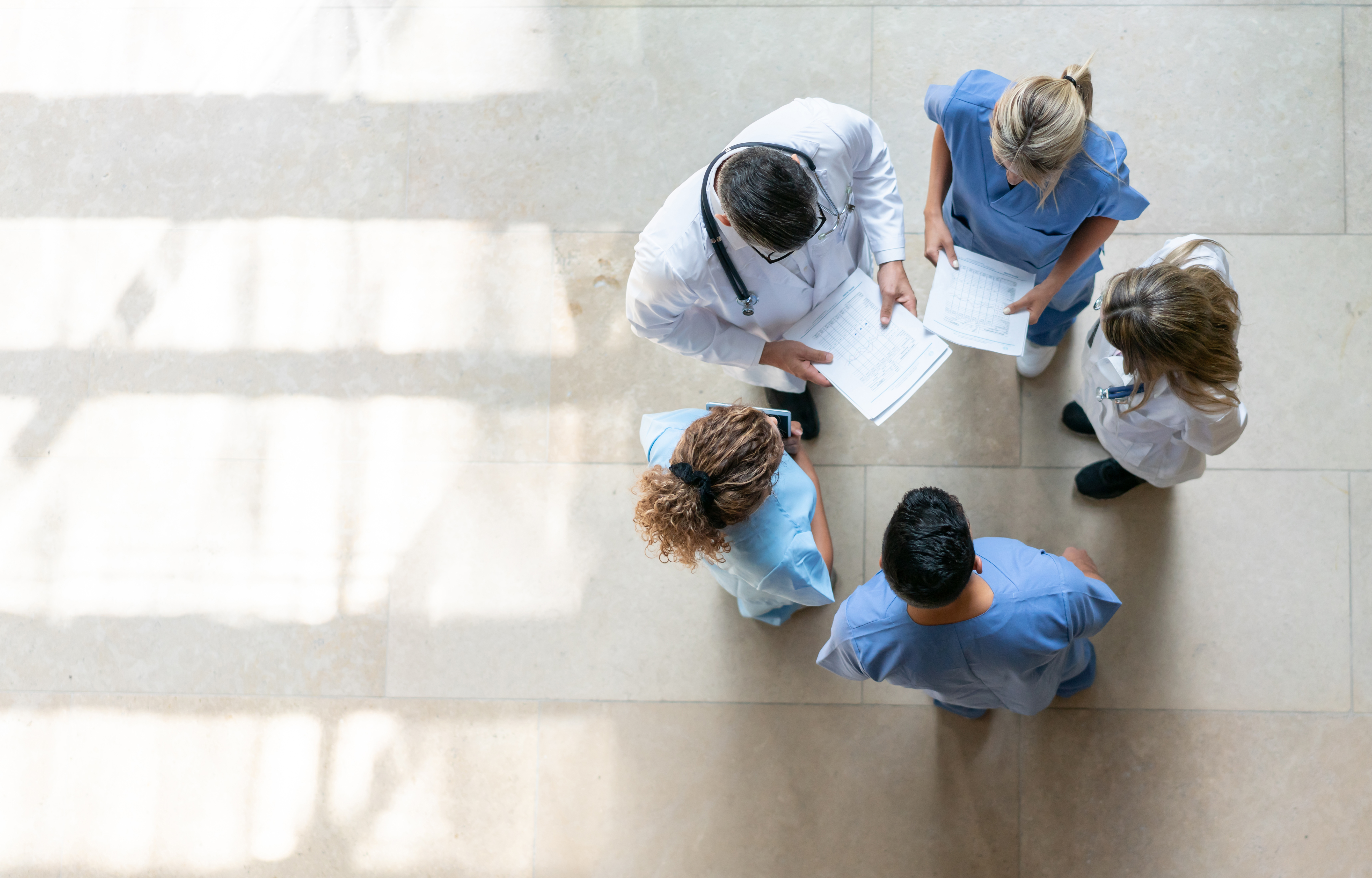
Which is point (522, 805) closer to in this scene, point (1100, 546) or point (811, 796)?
point (811, 796)

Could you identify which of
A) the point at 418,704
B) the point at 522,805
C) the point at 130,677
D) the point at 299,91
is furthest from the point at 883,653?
the point at 299,91

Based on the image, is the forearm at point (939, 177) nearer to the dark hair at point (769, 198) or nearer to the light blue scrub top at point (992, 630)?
the dark hair at point (769, 198)

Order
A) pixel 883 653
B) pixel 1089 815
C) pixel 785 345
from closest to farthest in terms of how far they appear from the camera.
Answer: pixel 883 653, pixel 785 345, pixel 1089 815

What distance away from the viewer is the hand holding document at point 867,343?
2326 mm

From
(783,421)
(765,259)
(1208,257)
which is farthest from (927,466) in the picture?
(765,259)

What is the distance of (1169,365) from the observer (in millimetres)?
1896

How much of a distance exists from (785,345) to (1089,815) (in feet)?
6.44

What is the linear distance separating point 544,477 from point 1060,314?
186cm

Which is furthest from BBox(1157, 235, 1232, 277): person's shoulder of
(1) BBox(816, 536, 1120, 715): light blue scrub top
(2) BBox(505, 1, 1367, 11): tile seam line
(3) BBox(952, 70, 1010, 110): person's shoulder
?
(2) BBox(505, 1, 1367, 11): tile seam line

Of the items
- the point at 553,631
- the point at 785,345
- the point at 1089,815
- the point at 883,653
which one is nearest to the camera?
the point at 883,653

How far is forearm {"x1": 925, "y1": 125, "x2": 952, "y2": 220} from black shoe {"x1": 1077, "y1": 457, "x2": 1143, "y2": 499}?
1087mm

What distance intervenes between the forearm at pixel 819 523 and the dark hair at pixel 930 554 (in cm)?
55

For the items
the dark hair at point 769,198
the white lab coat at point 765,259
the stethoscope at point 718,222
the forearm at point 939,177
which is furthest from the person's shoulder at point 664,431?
the forearm at point 939,177

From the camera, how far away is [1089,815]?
2.78 meters
